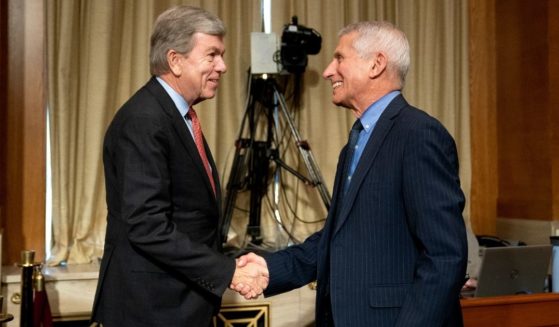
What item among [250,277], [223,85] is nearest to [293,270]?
[250,277]

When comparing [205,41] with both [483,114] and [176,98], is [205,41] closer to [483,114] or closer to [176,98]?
[176,98]

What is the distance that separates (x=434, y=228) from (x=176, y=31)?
1.03 metres

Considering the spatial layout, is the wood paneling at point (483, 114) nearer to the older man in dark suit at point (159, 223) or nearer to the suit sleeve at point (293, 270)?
the suit sleeve at point (293, 270)

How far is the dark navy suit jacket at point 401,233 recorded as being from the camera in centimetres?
156

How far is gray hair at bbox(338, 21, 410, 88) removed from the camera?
186 centimetres

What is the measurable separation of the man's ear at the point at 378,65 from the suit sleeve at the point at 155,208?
63 cm

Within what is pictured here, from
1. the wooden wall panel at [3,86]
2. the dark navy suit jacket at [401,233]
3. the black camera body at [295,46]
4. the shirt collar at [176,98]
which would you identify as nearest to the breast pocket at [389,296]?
the dark navy suit jacket at [401,233]

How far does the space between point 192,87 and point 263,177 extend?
5.70 ft

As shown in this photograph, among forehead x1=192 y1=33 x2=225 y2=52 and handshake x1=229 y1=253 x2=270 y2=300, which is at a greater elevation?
forehead x1=192 y1=33 x2=225 y2=52

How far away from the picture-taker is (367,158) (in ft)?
5.62

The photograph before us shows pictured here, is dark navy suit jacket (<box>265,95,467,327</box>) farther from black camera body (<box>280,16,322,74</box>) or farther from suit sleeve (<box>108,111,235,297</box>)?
black camera body (<box>280,16,322,74</box>)

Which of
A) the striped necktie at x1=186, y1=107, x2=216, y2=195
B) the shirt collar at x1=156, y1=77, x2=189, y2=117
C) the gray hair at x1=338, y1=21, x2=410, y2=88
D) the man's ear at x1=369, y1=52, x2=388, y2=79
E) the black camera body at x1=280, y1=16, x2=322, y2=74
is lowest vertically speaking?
the striped necktie at x1=186, y1=107, x2=216, y2=195

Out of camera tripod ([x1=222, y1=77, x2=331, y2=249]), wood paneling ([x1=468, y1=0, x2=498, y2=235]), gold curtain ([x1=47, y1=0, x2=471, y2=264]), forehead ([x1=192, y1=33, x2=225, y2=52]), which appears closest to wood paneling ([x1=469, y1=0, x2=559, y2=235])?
wood paneling ([x1=468, y1=0, x2=498, y2=235])

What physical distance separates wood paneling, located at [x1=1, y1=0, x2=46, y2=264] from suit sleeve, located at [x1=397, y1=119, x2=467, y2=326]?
231 cm
